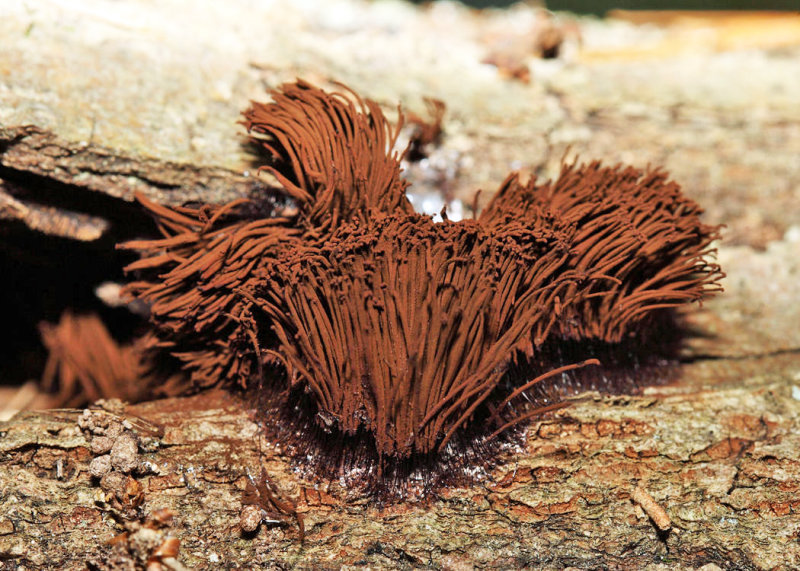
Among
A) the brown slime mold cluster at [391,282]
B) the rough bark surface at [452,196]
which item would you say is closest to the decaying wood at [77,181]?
the rough bark surface at [452,196]

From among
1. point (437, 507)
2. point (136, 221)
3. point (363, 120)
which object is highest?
point (363, 120)

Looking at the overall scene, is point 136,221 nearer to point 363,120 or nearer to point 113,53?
point 113,53

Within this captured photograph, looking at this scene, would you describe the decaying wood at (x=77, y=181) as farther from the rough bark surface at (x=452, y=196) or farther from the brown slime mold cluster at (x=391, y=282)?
the brown slime mold cluster at (x=391, y=282)

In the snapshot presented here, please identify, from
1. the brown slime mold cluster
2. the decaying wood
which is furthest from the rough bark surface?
the brown slime mold cluster

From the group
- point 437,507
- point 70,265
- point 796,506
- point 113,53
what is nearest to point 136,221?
point 70,265

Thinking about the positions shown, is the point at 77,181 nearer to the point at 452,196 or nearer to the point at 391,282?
the point at 391,282

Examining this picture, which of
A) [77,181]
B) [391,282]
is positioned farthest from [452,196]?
[77,181]
